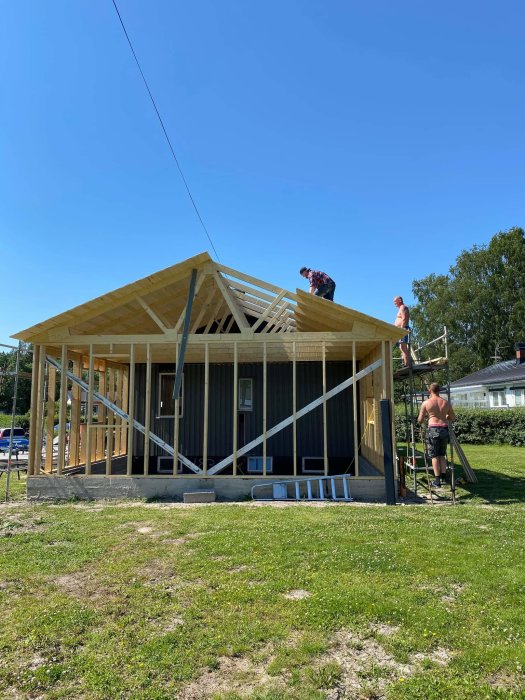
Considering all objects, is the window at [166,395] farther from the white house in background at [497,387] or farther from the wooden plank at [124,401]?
the white house in background at [497,387]

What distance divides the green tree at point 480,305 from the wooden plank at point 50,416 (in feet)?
116

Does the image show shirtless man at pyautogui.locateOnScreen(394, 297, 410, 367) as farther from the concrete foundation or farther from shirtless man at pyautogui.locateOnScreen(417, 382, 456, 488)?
the concrete foundation

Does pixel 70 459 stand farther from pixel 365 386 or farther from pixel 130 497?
pixel 365 386

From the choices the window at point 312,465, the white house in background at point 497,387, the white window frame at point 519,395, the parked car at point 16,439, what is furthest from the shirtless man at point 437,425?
the parked car at point 16,439

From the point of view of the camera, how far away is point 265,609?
13.1 ft

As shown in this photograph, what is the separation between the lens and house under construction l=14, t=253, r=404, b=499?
9.55 m

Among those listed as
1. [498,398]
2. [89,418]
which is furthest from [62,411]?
[498,398]

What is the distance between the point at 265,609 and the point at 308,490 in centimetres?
535

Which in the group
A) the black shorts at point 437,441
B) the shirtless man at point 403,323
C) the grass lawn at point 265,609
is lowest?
the grass lawn at point 265,609

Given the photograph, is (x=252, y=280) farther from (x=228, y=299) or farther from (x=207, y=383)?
(x=207, y=383)

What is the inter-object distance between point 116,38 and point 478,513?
1002 centimetres

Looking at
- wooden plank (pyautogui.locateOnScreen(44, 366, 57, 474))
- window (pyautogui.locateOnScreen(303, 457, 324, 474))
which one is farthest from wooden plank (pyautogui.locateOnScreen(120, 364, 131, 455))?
window (pyautogui.locateOnScreen(303, 457, 324, 474))

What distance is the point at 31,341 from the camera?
10078 mm

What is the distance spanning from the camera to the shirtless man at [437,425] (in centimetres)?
954
